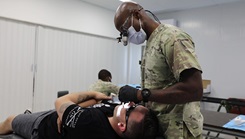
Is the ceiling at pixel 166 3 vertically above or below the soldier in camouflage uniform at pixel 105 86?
above

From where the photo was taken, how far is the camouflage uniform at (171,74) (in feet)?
3.99

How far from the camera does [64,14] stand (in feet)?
13.8

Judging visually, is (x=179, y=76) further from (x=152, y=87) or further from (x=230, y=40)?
(x=230, y=40)

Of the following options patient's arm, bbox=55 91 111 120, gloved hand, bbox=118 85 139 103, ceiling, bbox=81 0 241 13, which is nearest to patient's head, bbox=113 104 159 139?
gloved hand, bbox=118 85 139 103

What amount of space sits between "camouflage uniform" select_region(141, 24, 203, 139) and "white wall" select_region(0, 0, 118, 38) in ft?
9.65

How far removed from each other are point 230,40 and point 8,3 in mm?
4066

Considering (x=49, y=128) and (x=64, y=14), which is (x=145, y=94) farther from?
(x=64, y=14)

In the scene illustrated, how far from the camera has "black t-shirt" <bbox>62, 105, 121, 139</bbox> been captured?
1341 millimetres

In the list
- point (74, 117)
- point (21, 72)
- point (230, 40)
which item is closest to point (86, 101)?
point (74, 117)

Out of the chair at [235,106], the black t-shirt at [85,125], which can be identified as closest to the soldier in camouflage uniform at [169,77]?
the black t-shirt at [85,125]

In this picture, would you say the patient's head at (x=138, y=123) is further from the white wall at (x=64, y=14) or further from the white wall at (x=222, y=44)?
the white wall at (x=222, y=44)

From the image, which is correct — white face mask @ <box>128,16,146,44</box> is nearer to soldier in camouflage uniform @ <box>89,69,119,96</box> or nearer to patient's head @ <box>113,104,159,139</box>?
patient's head @ <box>113,104,159,139</box>

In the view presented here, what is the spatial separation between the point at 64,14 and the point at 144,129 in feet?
11.4

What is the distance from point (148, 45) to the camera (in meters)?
1.45
